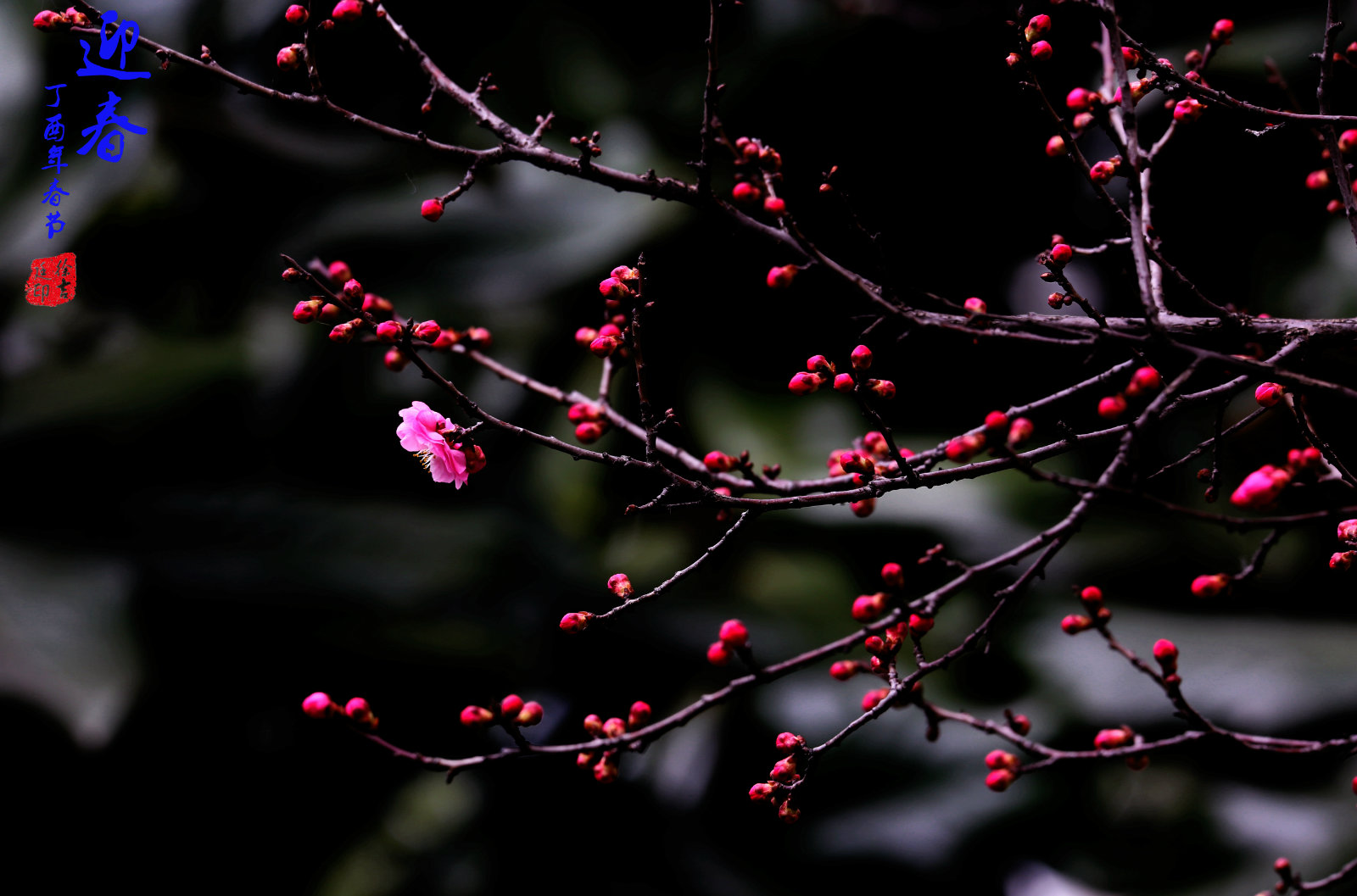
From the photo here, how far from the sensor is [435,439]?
0.69 metres

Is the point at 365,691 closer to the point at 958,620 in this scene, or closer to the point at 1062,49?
the point at 958,620

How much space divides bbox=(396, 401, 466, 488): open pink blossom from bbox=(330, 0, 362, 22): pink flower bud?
0.98ft

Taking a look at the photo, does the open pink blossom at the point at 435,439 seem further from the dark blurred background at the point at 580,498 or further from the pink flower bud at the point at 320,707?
the dark blurred background at the point at 580,498

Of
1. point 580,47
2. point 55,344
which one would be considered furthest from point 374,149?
point 55,344

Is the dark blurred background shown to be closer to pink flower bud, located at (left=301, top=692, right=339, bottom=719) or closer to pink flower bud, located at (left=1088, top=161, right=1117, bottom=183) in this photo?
pink flower bud, located at (left=1088, top=161, right=1117, bottom=183)

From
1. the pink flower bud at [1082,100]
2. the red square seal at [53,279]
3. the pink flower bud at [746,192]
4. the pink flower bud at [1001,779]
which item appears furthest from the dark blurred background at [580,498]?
the pink flower bud at [1001,779]

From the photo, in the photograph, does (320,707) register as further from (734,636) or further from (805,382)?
(805,382)

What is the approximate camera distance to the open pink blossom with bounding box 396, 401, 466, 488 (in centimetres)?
68

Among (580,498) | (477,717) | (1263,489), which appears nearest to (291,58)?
(477,717)

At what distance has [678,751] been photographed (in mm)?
1660

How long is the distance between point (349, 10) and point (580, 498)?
4.53ft

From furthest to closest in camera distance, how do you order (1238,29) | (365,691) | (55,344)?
(55,344) → (365,691) → (1238,29)

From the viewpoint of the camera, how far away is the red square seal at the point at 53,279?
75.0 inches

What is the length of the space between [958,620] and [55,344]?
2228 millimetres
